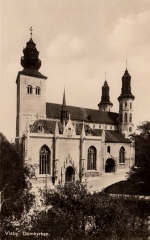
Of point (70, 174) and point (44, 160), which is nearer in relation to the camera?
point (44, 160)

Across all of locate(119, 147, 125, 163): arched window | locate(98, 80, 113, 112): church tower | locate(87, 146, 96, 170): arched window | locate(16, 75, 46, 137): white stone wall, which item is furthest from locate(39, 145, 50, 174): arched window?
locate(98, 80, 113, 112): church tower

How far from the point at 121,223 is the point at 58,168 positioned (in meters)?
33.0

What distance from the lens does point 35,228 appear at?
1794 centimetres

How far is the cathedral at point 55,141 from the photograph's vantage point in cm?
4944

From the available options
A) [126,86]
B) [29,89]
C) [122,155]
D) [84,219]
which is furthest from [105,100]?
[84,219]

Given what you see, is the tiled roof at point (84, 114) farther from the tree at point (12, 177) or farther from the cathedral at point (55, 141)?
the tree at point (12, 177)

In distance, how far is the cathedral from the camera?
1946 inches

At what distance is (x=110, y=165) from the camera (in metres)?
60.5

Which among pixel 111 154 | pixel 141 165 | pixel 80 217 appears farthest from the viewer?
pixel 111 154

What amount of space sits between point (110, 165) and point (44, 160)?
16100 millimetres

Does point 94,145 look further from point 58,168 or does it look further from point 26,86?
point 26,86

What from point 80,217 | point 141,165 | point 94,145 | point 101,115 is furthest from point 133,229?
point 101,115

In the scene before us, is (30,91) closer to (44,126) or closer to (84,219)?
(44,126)

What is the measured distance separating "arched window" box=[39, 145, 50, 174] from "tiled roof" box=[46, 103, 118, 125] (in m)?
10.9
